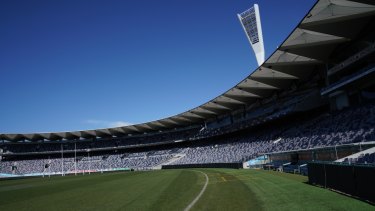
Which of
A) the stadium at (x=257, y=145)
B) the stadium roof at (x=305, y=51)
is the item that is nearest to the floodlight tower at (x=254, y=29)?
the stadium at (x=257, y=145)

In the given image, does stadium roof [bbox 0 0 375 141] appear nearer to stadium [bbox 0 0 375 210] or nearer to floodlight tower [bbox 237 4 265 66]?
stadium [bbox 0 0 375 210]

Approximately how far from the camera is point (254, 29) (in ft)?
204

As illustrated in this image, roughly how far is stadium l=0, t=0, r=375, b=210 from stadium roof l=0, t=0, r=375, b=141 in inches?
4.7

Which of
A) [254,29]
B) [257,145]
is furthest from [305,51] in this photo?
[254,29]

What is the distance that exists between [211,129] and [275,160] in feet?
160

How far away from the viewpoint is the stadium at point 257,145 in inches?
569

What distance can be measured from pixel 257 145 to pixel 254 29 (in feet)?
65.1

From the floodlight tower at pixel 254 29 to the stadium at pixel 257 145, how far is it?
0.18 meters

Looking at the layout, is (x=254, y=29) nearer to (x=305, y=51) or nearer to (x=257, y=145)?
(x=257, y=145)

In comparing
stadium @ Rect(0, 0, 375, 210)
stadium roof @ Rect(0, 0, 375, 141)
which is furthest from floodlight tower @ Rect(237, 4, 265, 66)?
stadium roof @ Rect(0, 0, 375, 141)

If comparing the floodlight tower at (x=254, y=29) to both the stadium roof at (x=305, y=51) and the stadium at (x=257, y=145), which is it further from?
the stadium roof at (x=305, y=51)

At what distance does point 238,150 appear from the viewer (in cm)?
6066

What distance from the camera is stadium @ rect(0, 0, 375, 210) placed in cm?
1445

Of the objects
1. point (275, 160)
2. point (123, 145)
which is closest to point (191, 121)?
point (123, 145)
